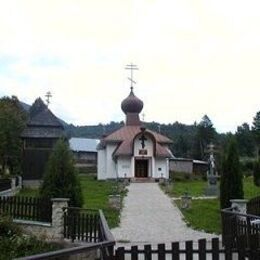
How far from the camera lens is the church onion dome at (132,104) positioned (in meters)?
55.0

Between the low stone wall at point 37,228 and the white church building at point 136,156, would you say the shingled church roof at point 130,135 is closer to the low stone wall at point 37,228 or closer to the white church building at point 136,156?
the white church building at point 136,156

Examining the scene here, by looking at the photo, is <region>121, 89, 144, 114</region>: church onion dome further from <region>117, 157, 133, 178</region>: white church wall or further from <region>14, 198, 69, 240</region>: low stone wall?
<region>14, 198, 69, 240</region>: low stone wall

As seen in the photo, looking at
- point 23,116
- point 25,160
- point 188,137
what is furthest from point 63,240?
point 188,137

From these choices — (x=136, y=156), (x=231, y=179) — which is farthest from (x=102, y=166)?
(x=231, y=179)

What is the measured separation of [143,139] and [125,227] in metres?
31.4

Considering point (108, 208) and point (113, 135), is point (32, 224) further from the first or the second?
point (113, 135)

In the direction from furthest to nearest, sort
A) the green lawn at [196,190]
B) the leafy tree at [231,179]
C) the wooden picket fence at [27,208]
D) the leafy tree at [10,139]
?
the leafy tree at [10,139], the green lawn at [196,190], the leafy tree at [231,179], the wooden picket fence at [27,208]

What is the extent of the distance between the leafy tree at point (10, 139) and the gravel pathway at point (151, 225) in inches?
784

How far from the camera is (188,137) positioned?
323 feet

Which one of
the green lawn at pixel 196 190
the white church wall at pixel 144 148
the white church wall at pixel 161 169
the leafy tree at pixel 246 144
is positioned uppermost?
the leafy tree at pixel 246 144

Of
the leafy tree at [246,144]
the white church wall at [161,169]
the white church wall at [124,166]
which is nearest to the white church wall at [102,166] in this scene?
the white church wall at [124,166]

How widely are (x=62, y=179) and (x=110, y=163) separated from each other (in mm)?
32474

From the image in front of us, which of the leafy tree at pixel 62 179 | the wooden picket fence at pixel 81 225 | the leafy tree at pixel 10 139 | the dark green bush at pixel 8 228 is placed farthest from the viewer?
the leafy tree at pixel 10 139

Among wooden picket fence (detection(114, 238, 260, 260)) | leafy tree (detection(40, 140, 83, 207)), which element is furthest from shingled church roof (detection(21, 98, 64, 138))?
wooden picket fence (detection(114, 238, 260, 260))
